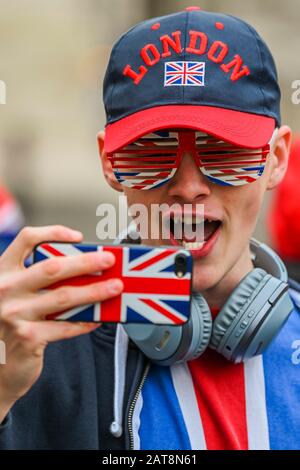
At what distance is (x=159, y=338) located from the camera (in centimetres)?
219

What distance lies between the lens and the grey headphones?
2.18m

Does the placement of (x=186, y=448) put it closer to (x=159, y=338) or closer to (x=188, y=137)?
(x=159, y=338)

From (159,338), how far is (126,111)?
0.60 m

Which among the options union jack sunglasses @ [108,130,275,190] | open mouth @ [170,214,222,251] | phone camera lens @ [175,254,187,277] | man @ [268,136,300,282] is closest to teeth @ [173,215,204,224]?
open mouth @ [170,214,222,251]

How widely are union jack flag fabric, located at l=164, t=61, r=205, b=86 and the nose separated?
182mm

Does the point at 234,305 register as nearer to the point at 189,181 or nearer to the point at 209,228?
the point at 209,228

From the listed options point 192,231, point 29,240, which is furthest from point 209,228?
point 29,240

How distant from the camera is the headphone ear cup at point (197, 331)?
216 centimetres

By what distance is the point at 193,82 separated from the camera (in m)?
2.18

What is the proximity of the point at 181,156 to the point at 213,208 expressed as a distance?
0.55 ft

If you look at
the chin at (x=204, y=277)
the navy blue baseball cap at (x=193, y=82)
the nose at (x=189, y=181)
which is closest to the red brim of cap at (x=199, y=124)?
the navy blue baseball cap at (x=193, y=82)

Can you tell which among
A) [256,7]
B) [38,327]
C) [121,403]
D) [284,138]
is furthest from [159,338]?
[256,7]

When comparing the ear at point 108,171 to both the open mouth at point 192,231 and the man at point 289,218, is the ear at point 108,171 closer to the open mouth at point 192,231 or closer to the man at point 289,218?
the open mouth at point 192,231

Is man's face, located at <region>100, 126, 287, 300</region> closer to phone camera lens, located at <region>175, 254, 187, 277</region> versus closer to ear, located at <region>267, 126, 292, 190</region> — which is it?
ear, located at <region>267, 126, 292, 190</region>
